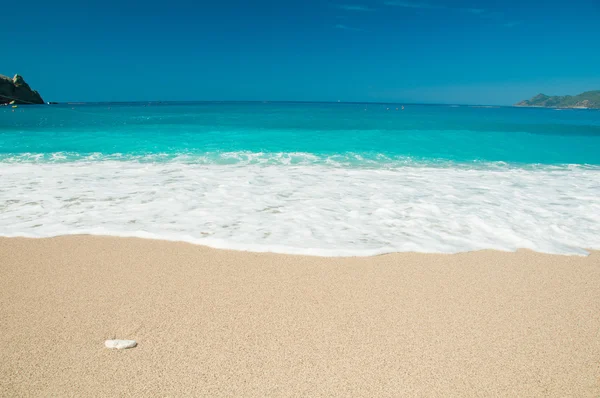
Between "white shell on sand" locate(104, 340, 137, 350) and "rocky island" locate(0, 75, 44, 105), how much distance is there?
300 feet

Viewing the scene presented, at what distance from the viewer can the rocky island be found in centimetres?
7594

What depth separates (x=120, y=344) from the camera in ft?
7.86

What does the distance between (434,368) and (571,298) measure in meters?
1.79

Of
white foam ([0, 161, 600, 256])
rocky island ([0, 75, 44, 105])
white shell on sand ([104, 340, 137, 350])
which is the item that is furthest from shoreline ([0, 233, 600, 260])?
rocky island ([0, 75, 44, 105])

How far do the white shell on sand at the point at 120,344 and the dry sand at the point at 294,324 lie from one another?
0.14ft

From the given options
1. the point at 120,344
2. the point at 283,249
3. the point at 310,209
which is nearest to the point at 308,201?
the point at 310,209

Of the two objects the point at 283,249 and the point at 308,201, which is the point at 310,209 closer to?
the point at 308,201

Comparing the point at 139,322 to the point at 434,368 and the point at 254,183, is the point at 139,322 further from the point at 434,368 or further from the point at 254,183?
the point at 254,183

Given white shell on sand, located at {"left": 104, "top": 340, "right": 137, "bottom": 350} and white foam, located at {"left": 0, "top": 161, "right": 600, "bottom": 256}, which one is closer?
white shell on sand, located at {"left": 104, "top": 340, "right": 137, "bottom": 350}

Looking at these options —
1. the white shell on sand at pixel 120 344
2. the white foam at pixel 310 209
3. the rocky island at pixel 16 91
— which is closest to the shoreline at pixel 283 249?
the white foam at pixel 310 209

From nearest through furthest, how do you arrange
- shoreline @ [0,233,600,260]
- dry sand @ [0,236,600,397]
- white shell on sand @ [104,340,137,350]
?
dry sand @ [0,236,600,397] < white shell on sand @ [104,340,137,350] < shoreline @ [0,233,600,260]

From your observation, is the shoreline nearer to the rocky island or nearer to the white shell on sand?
the white shell on sand

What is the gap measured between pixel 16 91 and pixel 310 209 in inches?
4099

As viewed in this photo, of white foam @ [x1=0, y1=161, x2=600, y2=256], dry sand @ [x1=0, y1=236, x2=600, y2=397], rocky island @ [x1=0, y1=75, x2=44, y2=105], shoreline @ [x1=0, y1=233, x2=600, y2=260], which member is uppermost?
rocky island @ [x1=0, y1=75, x2=44, y2=105]
